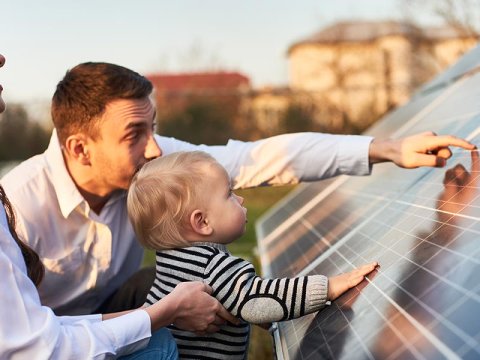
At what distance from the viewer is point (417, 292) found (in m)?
1.88

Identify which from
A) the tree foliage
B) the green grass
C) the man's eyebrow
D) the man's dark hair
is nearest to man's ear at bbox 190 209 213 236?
the man's eyebrow

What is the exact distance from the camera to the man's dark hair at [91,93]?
363cm

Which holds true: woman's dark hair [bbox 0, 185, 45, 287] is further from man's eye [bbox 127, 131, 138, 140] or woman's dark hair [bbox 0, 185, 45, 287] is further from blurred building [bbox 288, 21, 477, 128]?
blurred building [bbox 288, 21, 477, 128]

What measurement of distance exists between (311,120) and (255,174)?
1805 cm

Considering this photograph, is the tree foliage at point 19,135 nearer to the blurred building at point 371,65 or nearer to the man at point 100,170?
the blurred building at point 371,65

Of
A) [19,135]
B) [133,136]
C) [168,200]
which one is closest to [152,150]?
[133,136]

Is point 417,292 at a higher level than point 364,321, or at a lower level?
higher

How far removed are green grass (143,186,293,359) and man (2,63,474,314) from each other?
1153mm

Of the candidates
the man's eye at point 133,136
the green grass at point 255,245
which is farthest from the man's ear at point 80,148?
the green grass at point 255,245

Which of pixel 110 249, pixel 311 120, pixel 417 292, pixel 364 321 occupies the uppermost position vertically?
pixel 417 292

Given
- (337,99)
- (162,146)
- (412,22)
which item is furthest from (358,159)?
(337,99)

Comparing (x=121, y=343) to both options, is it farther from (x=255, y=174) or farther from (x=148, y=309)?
(x=255, y=174)

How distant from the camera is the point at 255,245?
31.3ft

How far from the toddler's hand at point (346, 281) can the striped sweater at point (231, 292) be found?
3 cm
